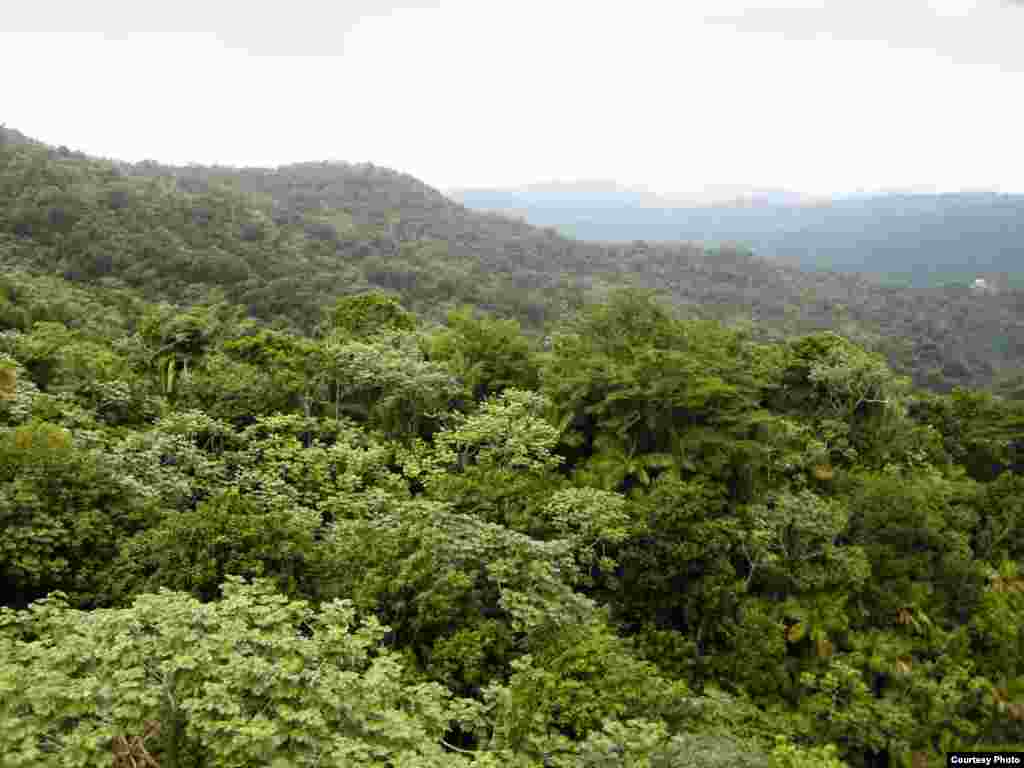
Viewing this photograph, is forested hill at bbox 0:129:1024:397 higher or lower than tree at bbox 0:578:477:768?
higher

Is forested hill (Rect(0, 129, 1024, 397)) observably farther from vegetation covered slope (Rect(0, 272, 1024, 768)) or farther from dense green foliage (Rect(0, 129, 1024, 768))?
vegetation covered slope (Rect(0, 272, 1024, 768))

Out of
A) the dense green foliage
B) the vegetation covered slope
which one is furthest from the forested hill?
the vegetation covered slope

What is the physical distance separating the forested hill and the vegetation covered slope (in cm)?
2709

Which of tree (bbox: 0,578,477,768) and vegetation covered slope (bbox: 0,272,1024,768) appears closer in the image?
tree (bbox: 0,578,477,768)

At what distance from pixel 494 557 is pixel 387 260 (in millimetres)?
67454

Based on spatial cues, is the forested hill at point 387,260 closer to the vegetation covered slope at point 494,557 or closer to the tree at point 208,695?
the vegetation covered slope at point 494,557

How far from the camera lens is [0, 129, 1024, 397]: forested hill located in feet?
140

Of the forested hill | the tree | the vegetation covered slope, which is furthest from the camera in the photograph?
the forested hill

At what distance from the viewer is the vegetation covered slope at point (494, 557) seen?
5.43 m

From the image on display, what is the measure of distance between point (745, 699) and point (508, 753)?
4.67 m

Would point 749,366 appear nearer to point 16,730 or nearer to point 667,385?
point 667,385

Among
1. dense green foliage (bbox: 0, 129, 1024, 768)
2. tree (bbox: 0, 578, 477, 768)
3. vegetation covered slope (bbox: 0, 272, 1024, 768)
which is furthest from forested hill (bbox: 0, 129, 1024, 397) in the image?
tree (bbox: 0, 578, 477, 768)

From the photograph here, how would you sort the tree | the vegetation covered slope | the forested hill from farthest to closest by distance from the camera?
the forested hill → the vegetation covered slope → the tree

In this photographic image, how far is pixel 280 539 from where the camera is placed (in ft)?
26.2
